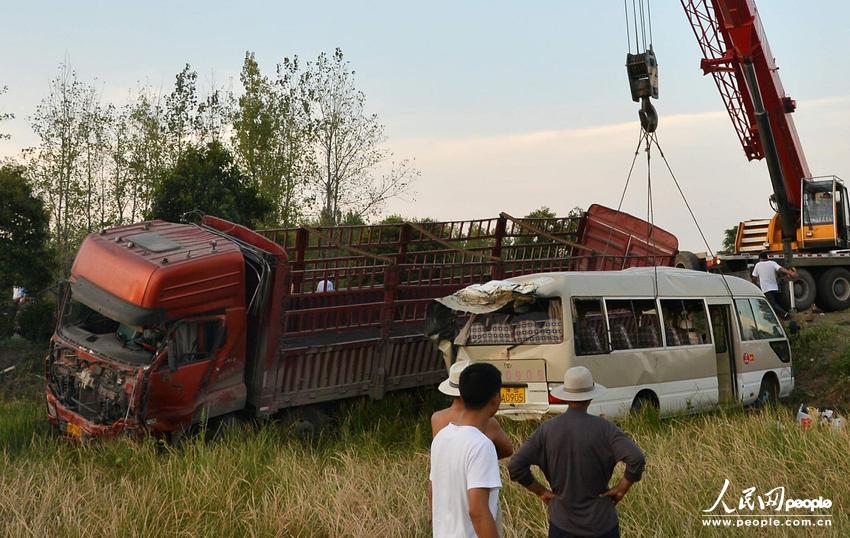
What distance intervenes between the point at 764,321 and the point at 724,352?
933mm

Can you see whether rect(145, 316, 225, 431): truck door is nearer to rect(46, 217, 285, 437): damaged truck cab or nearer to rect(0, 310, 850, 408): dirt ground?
rect(46, 217, 285, 437): damaged truck cab

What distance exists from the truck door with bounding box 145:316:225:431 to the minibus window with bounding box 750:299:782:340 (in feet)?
23.0

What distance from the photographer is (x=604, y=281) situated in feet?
31.6

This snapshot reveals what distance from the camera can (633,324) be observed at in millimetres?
9852

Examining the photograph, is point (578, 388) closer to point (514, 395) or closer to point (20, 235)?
point (514, 395)

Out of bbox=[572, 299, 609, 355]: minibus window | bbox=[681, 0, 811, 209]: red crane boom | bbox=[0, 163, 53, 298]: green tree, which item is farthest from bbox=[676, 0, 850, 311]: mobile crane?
bbox=[0, 163, 53, 298]: green tree

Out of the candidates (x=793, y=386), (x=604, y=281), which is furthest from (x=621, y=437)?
(x=793, y=386)

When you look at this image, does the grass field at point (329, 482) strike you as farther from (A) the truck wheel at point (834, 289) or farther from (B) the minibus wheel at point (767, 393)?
(A) the truck wheel at point (834, 289)

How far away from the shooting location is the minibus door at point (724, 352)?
36.3ft

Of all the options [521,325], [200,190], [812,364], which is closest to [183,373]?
[521,325]

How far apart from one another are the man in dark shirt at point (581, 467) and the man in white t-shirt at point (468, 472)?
68 cm

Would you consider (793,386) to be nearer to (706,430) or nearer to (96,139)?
(706,430)

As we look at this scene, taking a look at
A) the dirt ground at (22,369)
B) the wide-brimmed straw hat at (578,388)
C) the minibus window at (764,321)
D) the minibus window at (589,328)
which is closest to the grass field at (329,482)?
the minibus window at (589,328)

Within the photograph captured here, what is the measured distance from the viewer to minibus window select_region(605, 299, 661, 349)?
376 inches
